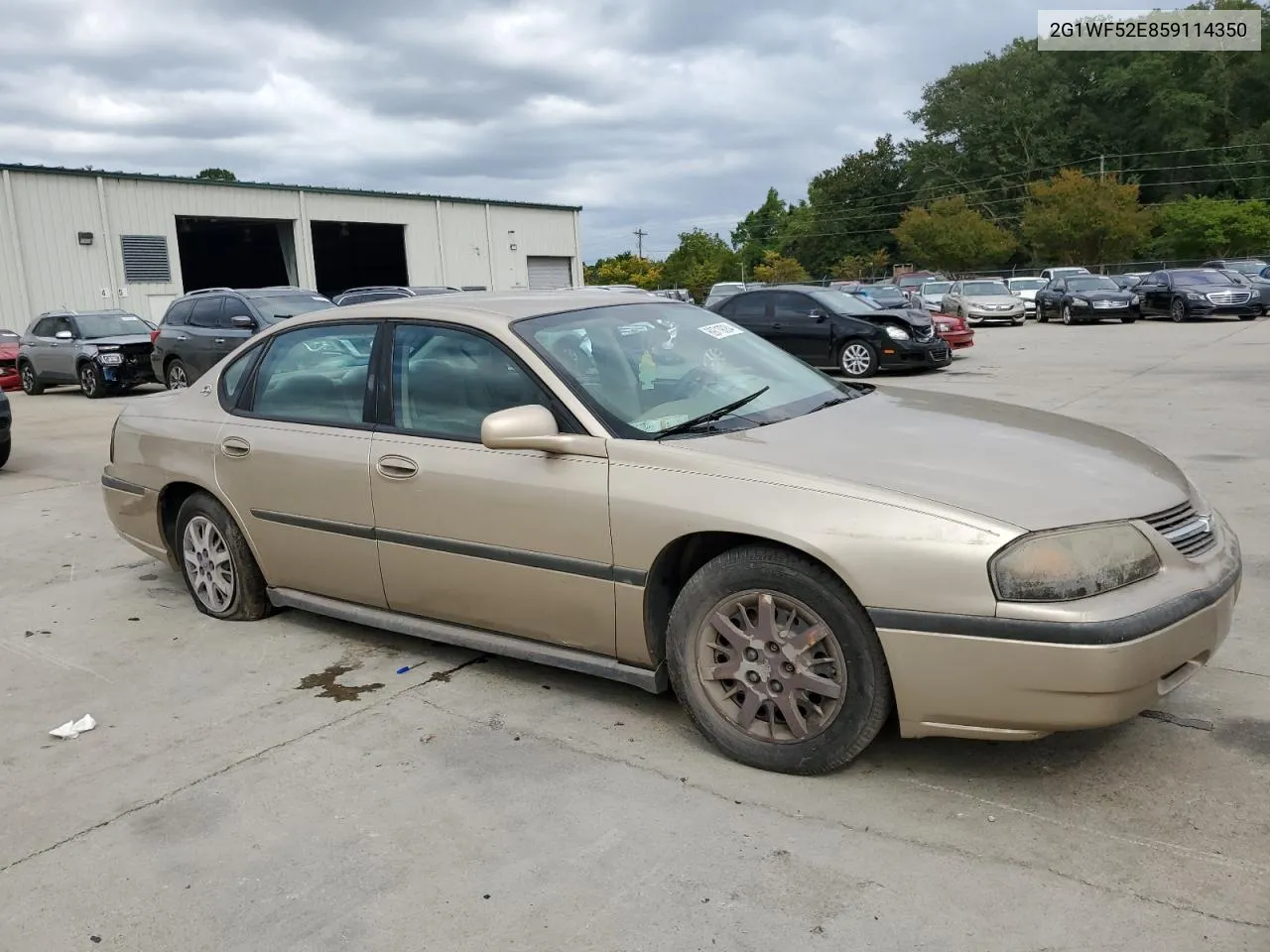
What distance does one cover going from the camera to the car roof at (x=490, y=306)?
4211 mm

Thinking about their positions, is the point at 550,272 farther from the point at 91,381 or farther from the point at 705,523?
the point at 705,523

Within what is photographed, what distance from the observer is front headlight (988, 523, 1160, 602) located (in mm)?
2930

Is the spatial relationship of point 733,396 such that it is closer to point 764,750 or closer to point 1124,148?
point 764,750

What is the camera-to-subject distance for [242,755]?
12.3 feet

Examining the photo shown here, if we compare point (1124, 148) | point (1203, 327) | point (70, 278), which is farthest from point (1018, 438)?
point (1124, 148)

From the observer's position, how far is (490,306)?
434 cm

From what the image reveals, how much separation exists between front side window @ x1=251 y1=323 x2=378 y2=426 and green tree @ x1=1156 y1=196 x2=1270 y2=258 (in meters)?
64.7

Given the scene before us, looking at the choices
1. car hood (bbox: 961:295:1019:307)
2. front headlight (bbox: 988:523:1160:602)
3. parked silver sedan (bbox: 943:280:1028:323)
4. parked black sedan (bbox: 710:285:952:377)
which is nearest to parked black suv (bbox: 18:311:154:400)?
parked black sedan (bbox: 710:285:952:377)

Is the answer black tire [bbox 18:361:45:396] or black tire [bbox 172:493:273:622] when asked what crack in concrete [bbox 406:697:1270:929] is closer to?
black tire [bbox 172:493:273:622]

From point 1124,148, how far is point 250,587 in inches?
3364

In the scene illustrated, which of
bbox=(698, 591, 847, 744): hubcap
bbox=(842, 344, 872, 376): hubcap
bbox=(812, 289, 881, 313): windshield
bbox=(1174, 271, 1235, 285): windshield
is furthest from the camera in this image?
bbox=(1174, 271, 1235, 285): windshield

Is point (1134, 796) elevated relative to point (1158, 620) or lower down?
lower down

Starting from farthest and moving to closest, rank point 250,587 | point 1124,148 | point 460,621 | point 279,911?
point 1124,148 → point 250,587 → point 460,621 → point 279,911

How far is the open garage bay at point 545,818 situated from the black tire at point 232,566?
206 mm
